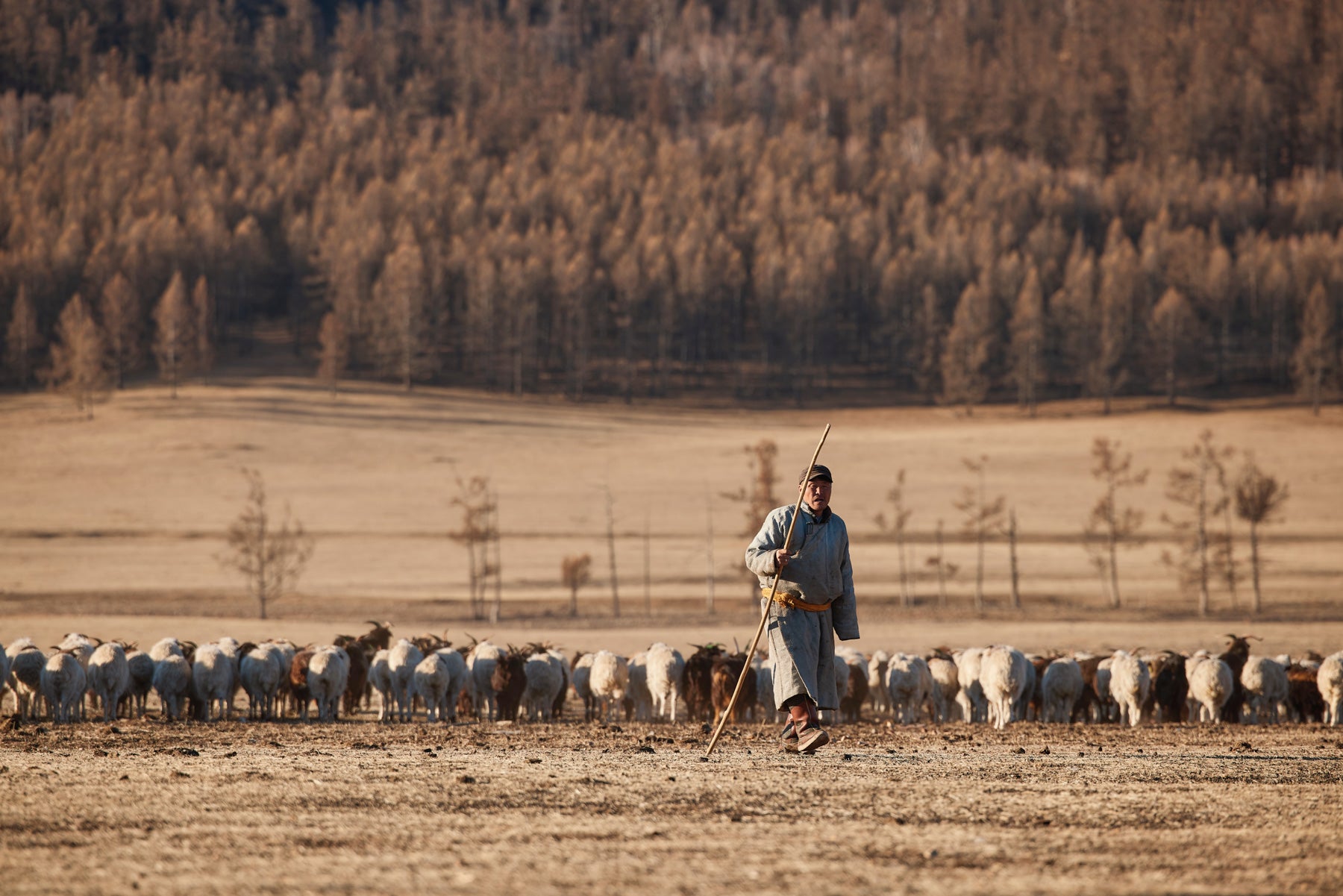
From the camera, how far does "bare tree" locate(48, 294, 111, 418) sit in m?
82.1

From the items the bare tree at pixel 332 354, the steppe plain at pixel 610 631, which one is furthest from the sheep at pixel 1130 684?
the bare tree at pixel 332 354

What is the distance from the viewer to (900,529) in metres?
51.9

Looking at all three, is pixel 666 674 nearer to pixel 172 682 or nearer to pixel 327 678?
pixel 327 678

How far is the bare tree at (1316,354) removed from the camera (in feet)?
311

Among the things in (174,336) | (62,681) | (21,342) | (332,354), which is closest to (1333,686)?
(62,681)

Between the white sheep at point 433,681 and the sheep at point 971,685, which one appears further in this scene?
the sheep at point 971,685

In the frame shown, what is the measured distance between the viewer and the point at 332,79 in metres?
196

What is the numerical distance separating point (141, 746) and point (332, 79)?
652 ft

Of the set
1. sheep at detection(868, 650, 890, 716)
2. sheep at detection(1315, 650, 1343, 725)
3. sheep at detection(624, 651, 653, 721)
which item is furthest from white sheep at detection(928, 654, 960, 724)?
sheep at detection(1315, 650, 1343, 725)

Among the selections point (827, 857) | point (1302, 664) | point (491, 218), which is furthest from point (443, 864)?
point (491, 218)

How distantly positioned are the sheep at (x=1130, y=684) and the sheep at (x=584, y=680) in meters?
9.78

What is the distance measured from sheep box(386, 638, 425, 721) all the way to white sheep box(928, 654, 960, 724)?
9.82 m

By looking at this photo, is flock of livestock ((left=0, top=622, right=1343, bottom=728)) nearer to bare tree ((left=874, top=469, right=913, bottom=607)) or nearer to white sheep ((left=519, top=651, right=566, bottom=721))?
white sheep ((left=519, top=651, right=566, bottom=721))

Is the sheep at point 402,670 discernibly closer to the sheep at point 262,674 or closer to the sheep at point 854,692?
the sheep at point 262,674
